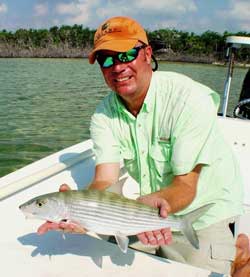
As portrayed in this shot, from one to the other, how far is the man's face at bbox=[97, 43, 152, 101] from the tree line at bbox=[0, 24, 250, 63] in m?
69.9

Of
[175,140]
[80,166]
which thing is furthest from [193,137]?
[80,166]

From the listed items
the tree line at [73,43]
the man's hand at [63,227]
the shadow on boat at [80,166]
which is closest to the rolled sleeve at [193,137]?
the man's hand at [63,227]

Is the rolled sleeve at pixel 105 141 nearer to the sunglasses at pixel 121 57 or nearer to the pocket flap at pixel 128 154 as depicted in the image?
the pocket flap at pixel 128 154

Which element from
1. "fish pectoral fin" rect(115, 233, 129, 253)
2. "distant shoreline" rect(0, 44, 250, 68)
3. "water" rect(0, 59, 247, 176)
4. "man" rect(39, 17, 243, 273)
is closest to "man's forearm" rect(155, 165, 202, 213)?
"man" rect(39, 17, 243, 273)

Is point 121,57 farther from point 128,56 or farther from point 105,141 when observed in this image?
point 105,141

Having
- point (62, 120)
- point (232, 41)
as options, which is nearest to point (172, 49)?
point (62, 120)

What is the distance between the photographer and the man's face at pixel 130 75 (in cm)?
231

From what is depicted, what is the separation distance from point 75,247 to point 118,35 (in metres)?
1.17

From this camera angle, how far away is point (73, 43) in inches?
3875

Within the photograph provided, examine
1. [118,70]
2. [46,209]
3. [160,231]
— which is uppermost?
[118,70]

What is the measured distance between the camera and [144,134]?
7.85 feet

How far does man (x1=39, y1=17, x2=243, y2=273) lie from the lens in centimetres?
219

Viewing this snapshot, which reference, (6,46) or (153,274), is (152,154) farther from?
(6,46)

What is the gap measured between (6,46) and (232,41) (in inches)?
3332
